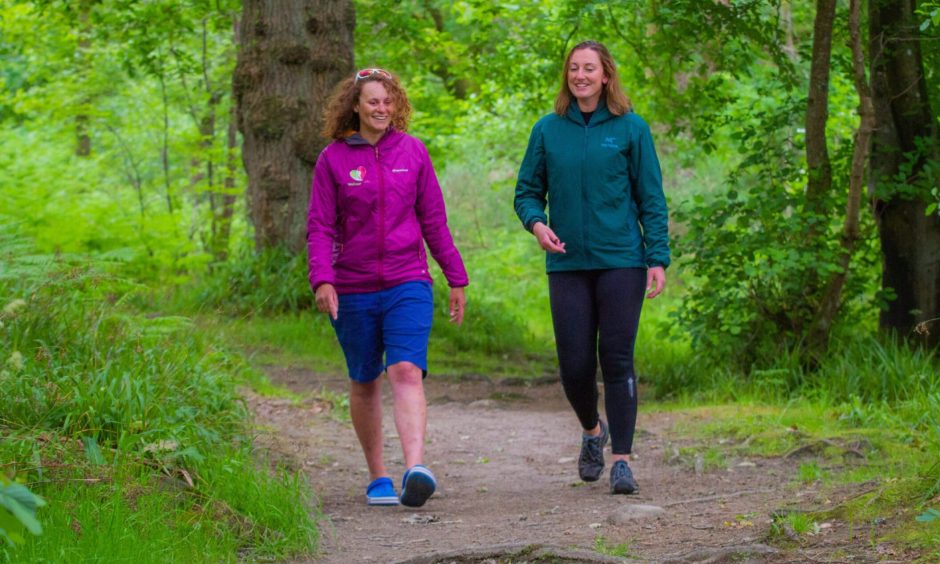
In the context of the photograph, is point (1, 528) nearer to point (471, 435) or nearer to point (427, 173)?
point (427, 173)

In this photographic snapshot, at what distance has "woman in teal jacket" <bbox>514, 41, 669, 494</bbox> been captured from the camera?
5398mm

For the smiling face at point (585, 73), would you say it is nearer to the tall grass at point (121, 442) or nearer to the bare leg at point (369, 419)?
the bare leg at point (369, 419)

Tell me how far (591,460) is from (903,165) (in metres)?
3.93

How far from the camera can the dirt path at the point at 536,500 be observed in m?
3.99

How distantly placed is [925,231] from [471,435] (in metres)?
3.72

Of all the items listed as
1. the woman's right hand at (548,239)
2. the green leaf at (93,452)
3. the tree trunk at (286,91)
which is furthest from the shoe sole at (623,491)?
the tree trunk at (286,91)

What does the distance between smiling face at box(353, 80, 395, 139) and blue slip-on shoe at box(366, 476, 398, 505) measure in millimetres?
1677

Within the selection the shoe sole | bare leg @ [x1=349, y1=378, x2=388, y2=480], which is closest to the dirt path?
the shoe sole

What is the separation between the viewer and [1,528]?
1907 millimetres

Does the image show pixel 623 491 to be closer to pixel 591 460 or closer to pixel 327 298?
pixel 591 460

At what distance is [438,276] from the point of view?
14.4 metres

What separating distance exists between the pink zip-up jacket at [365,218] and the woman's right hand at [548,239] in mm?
392

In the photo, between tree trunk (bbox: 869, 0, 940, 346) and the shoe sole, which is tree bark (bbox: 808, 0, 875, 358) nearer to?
tree trunk (bbox: 869, 0, 940, 346)

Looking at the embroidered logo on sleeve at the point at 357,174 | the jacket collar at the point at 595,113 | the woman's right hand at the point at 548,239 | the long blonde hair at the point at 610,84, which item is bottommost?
the woman's right hand at the point at 548,239
